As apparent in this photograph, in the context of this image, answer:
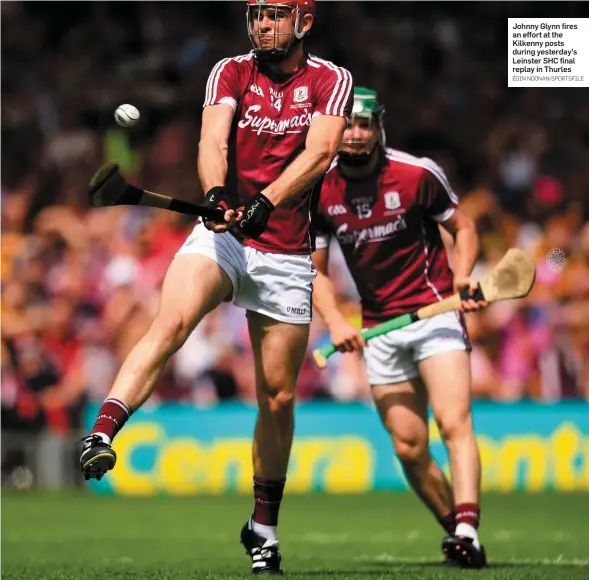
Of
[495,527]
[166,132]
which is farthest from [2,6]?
[495,527]

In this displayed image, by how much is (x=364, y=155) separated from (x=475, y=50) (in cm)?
929

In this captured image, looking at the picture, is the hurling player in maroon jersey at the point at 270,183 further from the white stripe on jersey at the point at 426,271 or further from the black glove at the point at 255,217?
the white stripe on jersey at the point at 426,271

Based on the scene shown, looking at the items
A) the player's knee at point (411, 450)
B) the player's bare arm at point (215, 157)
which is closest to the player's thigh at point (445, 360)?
the player's knee at point (411, 450)

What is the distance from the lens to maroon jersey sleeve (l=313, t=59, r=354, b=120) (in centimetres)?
675

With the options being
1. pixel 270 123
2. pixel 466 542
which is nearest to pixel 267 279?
pixel 270 123

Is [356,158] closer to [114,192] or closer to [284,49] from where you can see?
[284,49]

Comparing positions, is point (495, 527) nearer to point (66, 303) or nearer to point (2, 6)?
point (66, 303)

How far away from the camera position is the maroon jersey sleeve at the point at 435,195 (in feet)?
26.6

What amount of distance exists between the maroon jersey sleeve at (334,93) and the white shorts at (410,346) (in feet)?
5.81

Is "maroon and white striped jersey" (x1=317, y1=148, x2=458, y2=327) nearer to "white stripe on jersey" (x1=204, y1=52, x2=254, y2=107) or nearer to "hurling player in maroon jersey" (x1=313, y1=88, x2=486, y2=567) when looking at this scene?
"hurling player in maroon jersey" (x1=313, y1=88, x2=486, y2=567)

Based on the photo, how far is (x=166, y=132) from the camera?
17047mm

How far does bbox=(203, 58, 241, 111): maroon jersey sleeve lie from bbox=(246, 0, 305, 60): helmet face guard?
174 millimetres

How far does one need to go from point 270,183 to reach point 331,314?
153 cm

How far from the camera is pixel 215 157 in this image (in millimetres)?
6582
